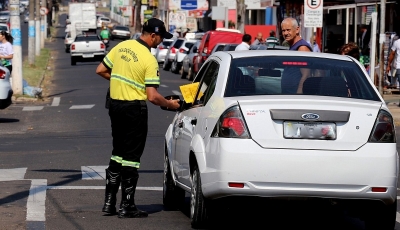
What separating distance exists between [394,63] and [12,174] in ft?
51.3

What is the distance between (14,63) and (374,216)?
754 inches

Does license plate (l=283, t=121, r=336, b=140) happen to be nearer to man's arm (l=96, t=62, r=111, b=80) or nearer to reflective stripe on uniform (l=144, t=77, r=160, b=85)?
reflective stripe on uniform (l=144, t=77, r=160, b=85)

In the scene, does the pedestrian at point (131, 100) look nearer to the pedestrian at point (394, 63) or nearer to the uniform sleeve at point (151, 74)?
the uniform sleeve at point (151, 74)

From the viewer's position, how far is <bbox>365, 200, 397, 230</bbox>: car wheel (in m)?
8.03

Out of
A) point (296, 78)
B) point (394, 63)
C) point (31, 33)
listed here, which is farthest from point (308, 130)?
point (31, 33)

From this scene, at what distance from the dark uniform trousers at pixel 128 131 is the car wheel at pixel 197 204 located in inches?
31.1

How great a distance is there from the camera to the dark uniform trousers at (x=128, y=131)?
8.82m

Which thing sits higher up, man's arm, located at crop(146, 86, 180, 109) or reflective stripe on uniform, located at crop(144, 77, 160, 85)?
reflective stripe on uniform, located at crop(144, 77, 160, 85)

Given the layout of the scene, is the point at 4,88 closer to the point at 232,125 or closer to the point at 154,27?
the point at 154,27

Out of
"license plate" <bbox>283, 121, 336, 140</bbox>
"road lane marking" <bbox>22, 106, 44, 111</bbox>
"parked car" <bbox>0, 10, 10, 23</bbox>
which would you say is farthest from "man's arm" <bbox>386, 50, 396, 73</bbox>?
"parked car" <bbox>0, 10, 10, 23</bbox>

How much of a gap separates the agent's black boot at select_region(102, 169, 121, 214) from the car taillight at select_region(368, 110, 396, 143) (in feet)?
8.24

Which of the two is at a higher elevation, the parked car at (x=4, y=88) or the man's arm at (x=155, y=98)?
the man's arm at (x=155, y=98)

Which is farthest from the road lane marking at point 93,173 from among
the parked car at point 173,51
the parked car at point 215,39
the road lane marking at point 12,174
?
the parked car at point 173,51

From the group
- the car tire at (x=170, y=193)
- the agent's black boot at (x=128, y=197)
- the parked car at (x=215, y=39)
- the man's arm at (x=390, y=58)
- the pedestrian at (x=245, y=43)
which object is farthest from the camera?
the parked car at (x=215, y=39)
